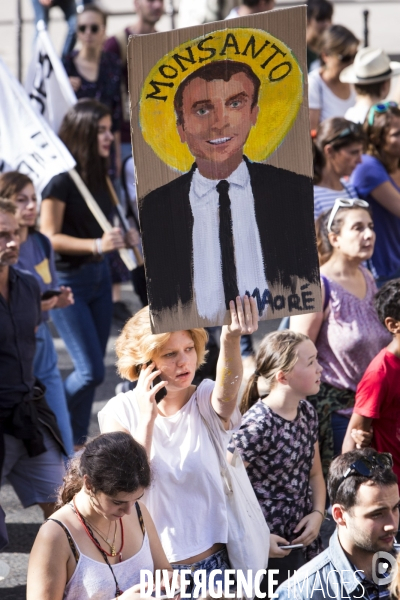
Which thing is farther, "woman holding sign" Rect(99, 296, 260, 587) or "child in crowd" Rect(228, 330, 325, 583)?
"child in crowd" Rect(228, 330, 325, 583)

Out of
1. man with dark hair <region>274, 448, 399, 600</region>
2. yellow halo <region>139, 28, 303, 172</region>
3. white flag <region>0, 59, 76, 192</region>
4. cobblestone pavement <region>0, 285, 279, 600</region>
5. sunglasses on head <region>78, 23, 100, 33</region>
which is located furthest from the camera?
sunglasses on head <region>78, 23, 100, 33</region>

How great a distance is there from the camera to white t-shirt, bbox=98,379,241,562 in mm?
3631

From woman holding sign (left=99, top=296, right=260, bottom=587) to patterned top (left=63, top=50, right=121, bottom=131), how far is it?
18.2 ft

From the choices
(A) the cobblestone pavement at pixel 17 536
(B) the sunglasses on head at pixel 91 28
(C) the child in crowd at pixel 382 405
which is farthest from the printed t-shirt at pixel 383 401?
(B) the sunglasses on head at pixel 91 28

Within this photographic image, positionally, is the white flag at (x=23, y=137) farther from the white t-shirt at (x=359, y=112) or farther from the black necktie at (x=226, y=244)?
the black necktie at (x=226, y=244)

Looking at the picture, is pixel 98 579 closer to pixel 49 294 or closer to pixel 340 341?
pixel 340 341

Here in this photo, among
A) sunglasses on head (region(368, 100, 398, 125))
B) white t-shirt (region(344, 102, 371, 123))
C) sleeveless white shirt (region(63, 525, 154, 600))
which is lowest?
sleeveless white shirt (region(63, 525, 154, 600))

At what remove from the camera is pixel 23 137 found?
6.31m

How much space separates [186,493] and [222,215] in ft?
3.37

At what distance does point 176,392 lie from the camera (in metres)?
3.73

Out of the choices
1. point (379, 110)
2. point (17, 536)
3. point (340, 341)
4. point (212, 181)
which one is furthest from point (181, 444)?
point (379, 110)

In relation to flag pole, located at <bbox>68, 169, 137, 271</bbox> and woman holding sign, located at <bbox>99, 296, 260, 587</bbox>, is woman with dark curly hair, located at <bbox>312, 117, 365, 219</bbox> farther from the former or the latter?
woman holding sign, located at <bbox>99, 296, 260, 587</bbox>

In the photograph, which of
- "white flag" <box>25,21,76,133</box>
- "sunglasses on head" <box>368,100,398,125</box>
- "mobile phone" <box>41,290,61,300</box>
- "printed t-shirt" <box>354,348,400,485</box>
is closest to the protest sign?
"printed t-shirt" <box>354,348,400,485</box>

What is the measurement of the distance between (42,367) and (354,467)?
8.02 feet
